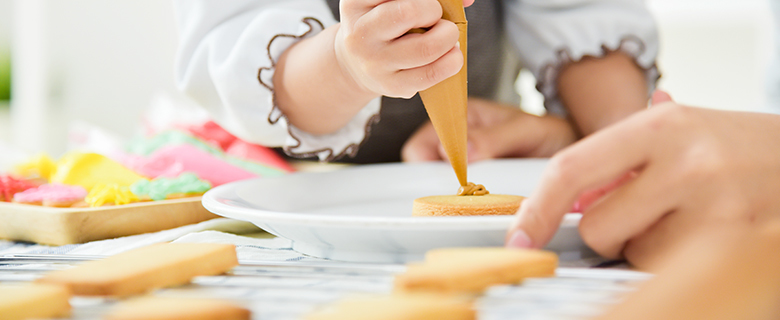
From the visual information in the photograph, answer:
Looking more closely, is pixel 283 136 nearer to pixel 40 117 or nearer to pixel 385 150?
pixel 385 150

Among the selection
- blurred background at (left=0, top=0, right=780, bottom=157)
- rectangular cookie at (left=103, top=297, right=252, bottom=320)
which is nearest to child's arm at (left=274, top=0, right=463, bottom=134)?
rectangular cookie at (left=103, top=297, right=252, bottom=320)

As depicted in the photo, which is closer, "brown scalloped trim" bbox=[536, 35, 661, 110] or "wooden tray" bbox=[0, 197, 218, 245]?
"wooden tray" bbox=[0, 197, 218, 245]

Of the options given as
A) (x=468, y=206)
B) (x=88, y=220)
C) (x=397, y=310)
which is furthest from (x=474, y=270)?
(x=88, y=220)

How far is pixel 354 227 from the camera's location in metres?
0.26

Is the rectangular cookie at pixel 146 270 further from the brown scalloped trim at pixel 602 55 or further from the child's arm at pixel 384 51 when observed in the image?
the brown scalloped trim at pixel 602 55

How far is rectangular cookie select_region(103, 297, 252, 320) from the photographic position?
16 centimetres

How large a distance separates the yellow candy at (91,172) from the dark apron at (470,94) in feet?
0.93

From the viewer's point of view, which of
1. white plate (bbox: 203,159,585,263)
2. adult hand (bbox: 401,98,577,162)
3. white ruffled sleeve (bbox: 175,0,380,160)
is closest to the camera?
white plate (bbox: 203,159,585,263)

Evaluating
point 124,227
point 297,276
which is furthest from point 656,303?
point 124,227

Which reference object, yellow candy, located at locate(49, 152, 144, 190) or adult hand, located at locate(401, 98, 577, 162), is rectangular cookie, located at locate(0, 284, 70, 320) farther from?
adult hand, located at locate(401, 98, 577, 162)

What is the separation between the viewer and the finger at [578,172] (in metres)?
0.23

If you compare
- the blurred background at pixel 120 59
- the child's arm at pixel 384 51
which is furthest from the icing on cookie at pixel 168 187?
the blurred background at pixel 120 59

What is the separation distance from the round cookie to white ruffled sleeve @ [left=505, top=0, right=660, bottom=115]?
41cm

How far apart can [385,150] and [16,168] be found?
0.42m
